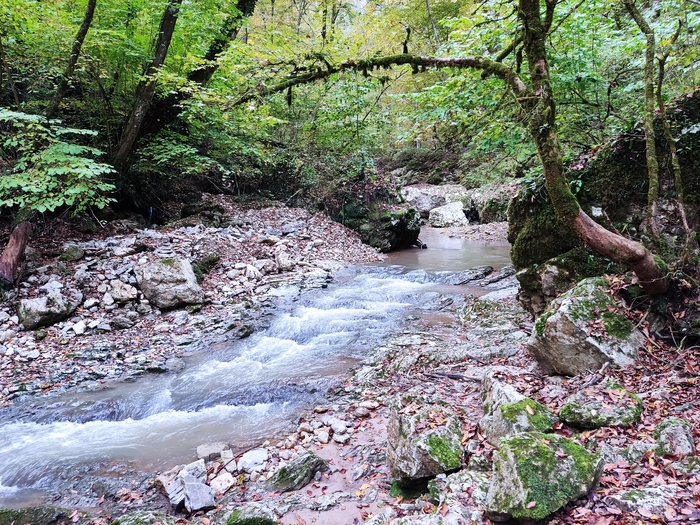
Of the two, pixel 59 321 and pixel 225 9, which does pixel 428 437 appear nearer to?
pixel 59 321

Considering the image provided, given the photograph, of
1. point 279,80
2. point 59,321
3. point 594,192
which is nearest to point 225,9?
point 279,80

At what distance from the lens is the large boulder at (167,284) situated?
308 inches

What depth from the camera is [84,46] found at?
26.7ft

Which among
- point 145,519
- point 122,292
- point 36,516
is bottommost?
point 36,516

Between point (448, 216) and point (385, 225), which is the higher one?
point (448, 216)

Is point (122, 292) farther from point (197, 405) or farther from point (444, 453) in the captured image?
point (444, 453)

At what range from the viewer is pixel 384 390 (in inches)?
194

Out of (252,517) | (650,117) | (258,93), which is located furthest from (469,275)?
(252,517)

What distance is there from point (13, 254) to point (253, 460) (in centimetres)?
685

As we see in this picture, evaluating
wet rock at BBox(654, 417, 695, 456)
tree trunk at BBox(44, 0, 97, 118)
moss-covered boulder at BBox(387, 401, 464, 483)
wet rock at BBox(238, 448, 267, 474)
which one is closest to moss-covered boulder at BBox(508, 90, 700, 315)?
wet rock at BBox(654, 417, 695, 456)

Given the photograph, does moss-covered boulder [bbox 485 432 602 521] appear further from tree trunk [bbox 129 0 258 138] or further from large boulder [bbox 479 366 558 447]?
tree trunk [bbox 129 0 258 138]

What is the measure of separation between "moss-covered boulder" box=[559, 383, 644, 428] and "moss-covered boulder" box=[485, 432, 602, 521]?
676mm

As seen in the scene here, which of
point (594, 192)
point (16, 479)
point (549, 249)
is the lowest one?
point (16, 479)

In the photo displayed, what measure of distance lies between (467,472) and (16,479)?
14.9ft
